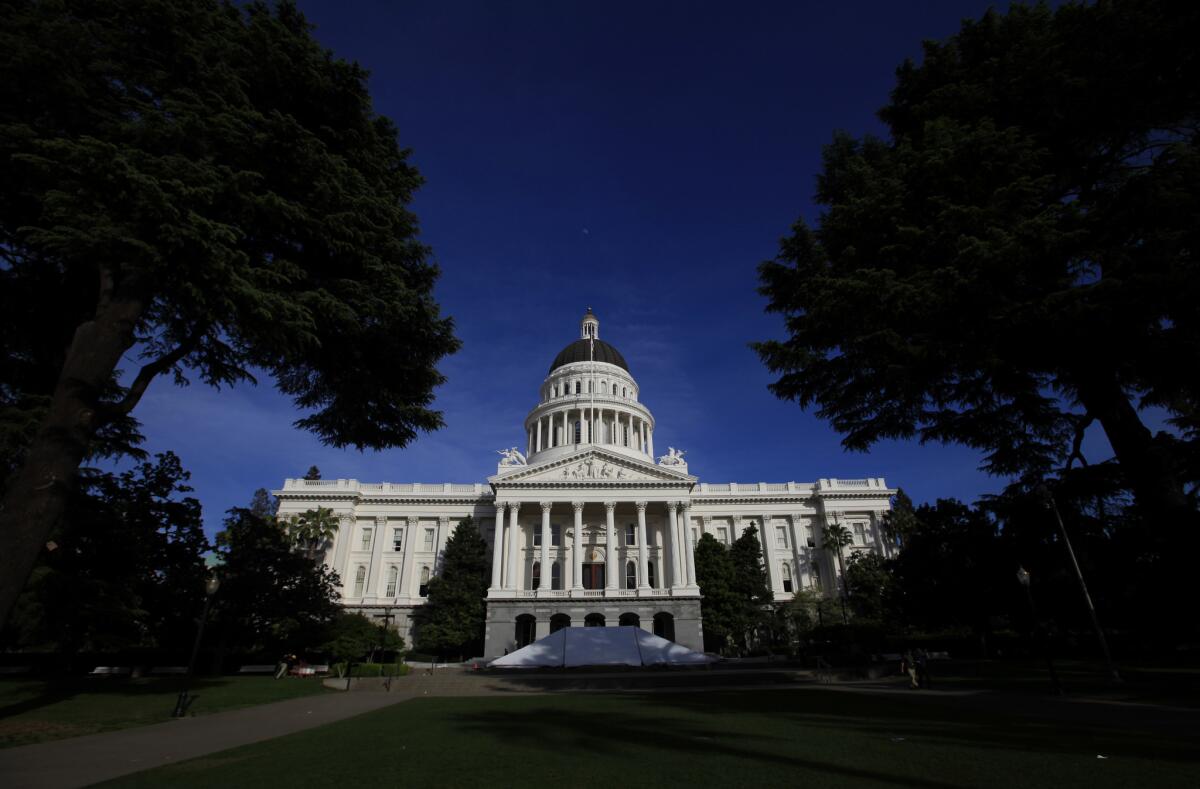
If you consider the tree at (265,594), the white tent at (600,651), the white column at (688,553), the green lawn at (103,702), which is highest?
the white column at (688,553)

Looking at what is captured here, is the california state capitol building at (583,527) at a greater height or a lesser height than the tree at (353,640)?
greater

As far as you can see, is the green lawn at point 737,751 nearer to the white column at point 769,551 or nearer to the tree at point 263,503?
the white column at point 769,551

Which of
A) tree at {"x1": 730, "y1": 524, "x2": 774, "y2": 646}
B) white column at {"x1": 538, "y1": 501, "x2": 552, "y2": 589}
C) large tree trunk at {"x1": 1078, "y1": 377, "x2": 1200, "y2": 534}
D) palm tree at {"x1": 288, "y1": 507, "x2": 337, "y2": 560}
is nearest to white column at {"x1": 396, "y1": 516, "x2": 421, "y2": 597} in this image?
palm tree at {"x1": 288, "y1": 507, "x2": 337, "y2": 560}

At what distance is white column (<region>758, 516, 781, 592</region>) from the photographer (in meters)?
56.2

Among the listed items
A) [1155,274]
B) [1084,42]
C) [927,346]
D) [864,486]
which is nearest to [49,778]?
[927,346]

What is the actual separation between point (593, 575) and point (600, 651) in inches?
1099

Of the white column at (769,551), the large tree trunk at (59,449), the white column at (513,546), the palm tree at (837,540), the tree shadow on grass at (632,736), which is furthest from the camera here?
the white column at (769,551)

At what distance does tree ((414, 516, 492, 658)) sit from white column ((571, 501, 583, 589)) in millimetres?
7266

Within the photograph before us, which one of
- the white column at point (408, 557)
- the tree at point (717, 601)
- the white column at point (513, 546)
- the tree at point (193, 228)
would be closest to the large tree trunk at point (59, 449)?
the tree at point (193, 228)

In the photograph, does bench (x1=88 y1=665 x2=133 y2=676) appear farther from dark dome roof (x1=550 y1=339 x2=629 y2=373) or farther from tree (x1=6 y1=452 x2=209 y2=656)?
dark dome roof (x1=550 y1=339 x2=629 y2=373)

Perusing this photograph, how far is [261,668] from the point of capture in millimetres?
A: 34594

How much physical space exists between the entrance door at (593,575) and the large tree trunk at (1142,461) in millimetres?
42503

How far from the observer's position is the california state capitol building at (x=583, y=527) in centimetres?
4578

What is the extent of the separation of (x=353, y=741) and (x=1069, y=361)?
17.0 m
